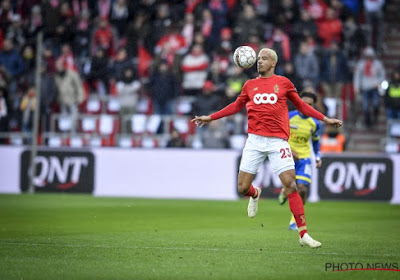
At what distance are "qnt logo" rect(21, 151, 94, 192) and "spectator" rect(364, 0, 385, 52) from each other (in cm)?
966

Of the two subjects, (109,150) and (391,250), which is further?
(109,150)

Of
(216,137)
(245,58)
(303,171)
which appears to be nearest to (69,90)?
(216,137)

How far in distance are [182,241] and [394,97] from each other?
42.4 ft

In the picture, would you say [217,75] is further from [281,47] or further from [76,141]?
[76,141]

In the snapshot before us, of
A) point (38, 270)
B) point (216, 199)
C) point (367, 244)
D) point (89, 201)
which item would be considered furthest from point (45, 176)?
point (38, 270)

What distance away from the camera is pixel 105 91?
25312 millimetres

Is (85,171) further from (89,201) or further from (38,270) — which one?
(38,270)

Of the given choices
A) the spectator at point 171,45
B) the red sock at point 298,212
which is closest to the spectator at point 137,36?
the spectator at point 171,45

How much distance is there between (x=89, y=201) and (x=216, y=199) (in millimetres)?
3515

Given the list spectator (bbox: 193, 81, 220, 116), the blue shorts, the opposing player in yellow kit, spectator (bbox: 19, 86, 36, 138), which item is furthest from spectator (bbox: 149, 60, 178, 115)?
the blue shorts

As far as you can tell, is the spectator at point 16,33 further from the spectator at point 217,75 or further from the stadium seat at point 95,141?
the spectator at point 217,75

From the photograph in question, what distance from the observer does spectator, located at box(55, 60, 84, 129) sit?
24.4 m

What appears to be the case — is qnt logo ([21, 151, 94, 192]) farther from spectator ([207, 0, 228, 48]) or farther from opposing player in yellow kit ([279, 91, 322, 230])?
opposing player in yellow kit ([279, 91, 322, 230])

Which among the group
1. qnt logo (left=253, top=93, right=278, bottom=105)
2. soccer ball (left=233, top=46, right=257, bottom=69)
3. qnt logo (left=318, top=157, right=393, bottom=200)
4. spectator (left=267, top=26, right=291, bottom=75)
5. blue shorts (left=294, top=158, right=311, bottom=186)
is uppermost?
spectator (left=267, top=26, right=291, bottom=75)
